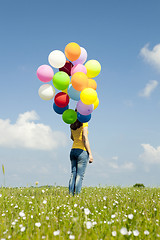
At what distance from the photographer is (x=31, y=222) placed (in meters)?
4.39

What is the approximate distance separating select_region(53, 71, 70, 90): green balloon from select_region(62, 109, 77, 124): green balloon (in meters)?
0.76

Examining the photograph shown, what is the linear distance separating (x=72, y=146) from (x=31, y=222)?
3.49 meters

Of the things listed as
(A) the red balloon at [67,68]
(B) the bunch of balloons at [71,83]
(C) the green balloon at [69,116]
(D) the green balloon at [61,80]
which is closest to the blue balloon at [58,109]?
(B) the bunch of balloons at [71,83]

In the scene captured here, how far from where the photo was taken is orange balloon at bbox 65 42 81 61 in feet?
24.7

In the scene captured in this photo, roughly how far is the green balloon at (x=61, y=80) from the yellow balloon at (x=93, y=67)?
2.84 ft

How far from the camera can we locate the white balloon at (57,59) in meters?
7.57

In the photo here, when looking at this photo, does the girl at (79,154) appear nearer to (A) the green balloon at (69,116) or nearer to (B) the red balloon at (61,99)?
(A) the green balloon at (69,116)

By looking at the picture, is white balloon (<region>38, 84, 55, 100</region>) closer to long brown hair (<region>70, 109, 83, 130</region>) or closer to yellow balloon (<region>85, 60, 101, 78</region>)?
long brown hair (<region>70, 109, 83, 130</region>)

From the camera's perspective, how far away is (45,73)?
761 centimetres

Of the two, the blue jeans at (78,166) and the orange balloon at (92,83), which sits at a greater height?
the orange balloon at (92,83)

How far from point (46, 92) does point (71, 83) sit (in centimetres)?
86

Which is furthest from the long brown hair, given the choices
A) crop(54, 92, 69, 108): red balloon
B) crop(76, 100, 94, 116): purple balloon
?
crop(54, 92, 69, 108): red balloon

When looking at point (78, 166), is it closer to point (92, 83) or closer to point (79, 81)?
point (79, 81)

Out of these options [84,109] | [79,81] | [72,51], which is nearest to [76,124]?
[84,109]
